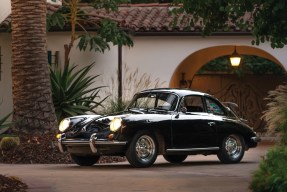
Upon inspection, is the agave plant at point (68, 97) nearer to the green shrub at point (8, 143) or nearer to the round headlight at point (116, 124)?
the green shrub at point (8, 143)

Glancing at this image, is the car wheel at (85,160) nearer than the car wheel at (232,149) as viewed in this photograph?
Yes

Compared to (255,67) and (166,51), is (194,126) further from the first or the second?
(255,67)

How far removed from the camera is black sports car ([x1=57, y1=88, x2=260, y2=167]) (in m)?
16.2

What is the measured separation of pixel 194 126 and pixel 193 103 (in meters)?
0.87

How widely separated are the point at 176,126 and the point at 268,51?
11.1 m

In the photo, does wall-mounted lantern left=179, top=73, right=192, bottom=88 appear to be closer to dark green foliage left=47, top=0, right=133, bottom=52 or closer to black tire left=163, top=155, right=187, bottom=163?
dark green foliage left=47, top=0, right=133, bottom=52

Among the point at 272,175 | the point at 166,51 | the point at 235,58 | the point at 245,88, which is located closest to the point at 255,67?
the point at 245,88

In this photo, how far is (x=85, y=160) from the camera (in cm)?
1750

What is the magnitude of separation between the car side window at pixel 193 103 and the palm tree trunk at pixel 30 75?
342 cm

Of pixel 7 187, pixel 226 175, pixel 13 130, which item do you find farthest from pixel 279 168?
pixel 13 130

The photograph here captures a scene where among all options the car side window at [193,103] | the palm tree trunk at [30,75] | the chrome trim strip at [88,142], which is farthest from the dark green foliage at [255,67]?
the chrome trim strip at [88,142]

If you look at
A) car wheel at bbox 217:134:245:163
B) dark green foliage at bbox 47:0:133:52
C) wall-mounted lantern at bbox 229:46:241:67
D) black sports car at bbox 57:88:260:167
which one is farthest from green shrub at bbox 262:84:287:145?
wall-mounted lantern at bbox 229:46:241:67

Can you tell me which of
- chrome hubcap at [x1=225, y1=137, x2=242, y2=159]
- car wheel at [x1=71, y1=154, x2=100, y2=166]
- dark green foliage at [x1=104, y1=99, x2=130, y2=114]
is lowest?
car wheel at [x1=71, y1=154, x2=100, y2=166]

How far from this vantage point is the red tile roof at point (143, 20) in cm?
2590
